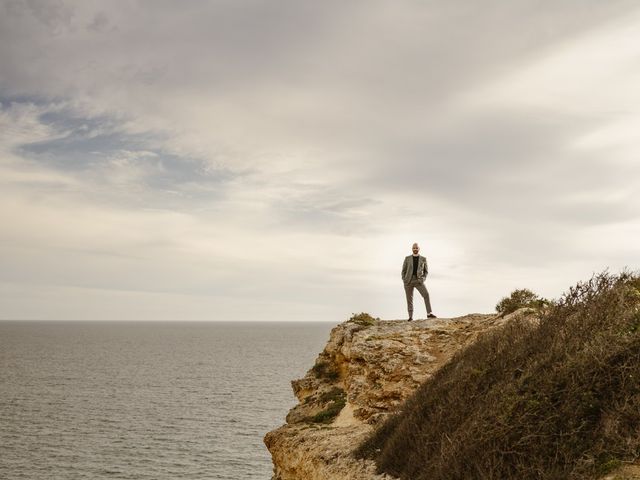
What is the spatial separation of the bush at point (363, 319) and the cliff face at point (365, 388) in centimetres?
50

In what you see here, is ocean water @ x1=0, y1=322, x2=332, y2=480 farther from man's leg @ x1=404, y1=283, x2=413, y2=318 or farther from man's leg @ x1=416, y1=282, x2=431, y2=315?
man's leg @ x1=416, y1=282, x2=431, y2=315

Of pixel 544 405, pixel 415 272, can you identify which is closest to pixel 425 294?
pixel 415 272

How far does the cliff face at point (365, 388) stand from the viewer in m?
16.9

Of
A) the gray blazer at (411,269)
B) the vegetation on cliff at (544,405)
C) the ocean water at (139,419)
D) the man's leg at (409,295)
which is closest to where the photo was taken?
the vegetation on cliff at (544,405)

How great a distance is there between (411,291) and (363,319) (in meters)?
3.38

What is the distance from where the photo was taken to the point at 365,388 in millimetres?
19703

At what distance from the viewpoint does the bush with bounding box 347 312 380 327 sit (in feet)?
79.2

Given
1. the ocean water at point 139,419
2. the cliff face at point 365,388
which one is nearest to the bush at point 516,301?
the cliff face at point 365,388

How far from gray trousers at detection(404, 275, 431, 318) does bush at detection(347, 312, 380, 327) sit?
7.17 feet

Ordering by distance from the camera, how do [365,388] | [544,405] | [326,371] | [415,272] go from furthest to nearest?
[326,371] → [415,272] → [365,388] → [544,405]

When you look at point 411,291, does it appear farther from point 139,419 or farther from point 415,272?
point 139,419

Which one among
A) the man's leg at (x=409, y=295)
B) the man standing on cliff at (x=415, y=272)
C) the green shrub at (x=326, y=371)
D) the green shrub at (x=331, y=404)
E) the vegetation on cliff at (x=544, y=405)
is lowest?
the green shrub at (x=331, y=404)

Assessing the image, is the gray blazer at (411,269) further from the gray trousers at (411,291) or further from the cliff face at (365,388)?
the cliff face at (365,388)

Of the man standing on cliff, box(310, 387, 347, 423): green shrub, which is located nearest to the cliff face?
box(310, 387, 347, 423): green shrub
